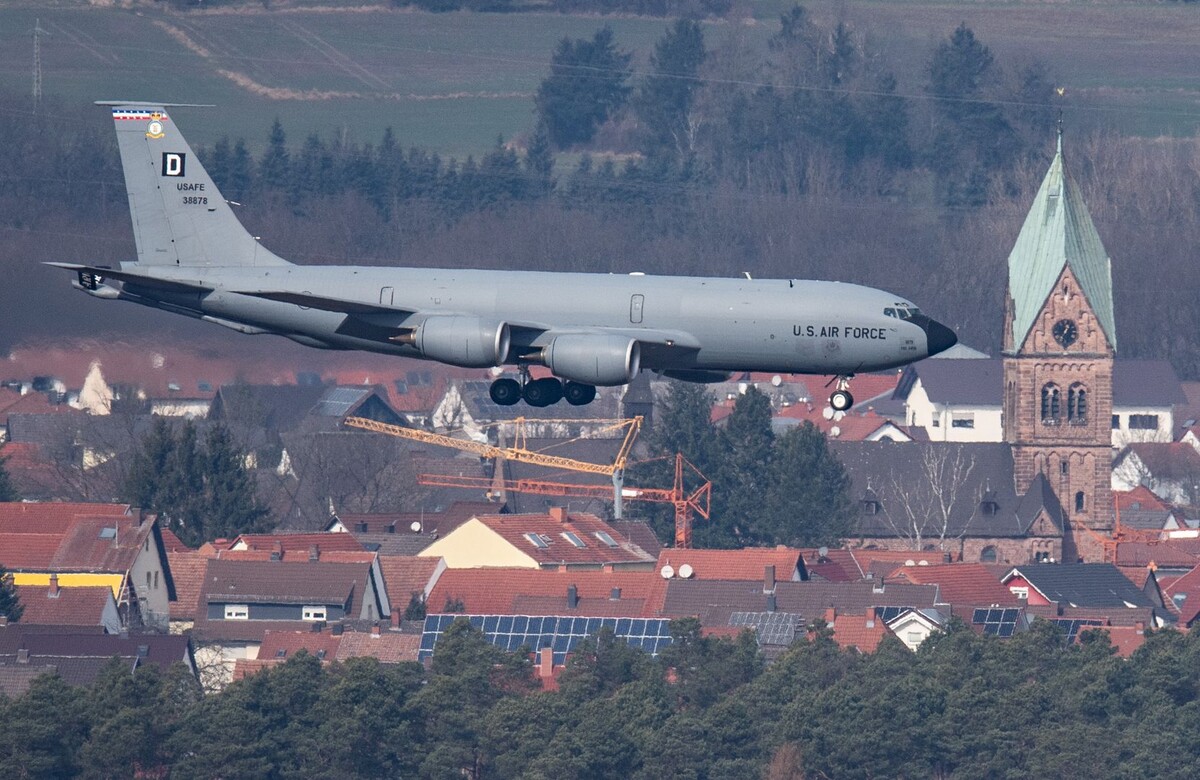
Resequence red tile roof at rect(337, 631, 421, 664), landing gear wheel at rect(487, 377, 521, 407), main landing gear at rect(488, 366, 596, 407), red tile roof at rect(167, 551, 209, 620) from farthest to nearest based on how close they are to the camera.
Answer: red tile roof at rect(167, 551, 209, 620) < red tile roof at rect(337, 631, 421, 664) < landing gear wheel at rect(487, 377, 521, 407) < main landing gear at rect(488, 366, 596, 407)

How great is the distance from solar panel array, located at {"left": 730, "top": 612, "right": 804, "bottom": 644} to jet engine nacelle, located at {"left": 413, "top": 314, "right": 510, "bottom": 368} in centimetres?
5431

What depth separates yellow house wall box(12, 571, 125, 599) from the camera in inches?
5472

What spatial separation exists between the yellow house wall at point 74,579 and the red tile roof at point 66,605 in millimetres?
3840

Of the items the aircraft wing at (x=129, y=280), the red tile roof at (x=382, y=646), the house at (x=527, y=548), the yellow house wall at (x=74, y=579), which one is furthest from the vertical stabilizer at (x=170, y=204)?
the house at (x=527, y=548)

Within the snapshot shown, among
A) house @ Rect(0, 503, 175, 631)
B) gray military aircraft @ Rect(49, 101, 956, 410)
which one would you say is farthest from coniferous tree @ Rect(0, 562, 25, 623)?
gray military aircraft @ Rect(49, 101, 956, 410)

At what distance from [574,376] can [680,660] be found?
45.8 metres

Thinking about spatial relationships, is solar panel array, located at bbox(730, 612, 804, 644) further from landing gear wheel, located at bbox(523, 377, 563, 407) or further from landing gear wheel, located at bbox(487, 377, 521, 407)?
landing gear wheel, located at bbox(523, 377, 563, 407)

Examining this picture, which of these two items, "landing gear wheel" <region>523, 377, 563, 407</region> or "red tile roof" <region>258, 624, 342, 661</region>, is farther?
"red tile roof" <region>258, 624, 342, 661</region>

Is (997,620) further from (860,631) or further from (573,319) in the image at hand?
(573,319)

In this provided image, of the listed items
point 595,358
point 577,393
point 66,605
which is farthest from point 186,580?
point 595,358

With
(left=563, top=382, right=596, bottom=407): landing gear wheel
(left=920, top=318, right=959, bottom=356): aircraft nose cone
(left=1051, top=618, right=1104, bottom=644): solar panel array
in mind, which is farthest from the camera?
(left=1051, top=618, right=1104, bottom=644): solar panel array

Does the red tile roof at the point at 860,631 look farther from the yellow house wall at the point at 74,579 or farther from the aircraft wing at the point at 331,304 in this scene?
the aircraft wing at the point at 331,304

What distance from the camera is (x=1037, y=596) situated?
149 meters

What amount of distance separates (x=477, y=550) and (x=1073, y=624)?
3133 cm
